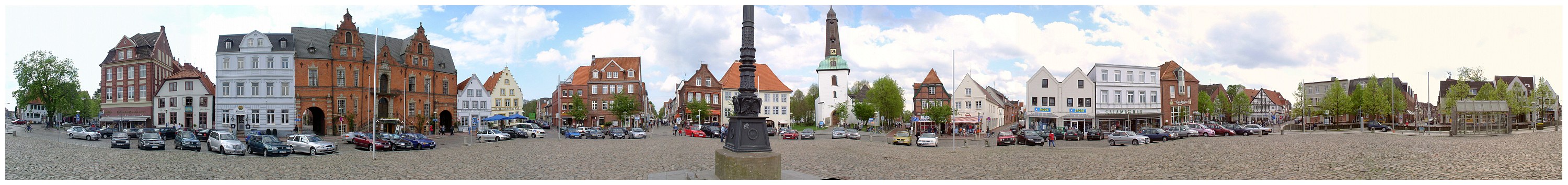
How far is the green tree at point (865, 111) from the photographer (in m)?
51.1

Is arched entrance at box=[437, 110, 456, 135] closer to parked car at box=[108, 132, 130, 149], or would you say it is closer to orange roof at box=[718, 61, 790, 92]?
parked car at box=[108, 132, 130, 149]

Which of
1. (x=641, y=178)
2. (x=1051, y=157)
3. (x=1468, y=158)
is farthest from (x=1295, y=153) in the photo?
(x=641, y=178)

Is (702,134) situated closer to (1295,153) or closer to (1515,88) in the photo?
(1295,153)

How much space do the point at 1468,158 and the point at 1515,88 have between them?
593 inches

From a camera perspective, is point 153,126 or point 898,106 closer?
point 153,126

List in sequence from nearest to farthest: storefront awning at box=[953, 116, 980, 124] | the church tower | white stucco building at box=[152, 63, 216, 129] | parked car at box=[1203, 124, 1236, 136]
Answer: white stucco building at box=[152, 63, 216, 129]
parked car at box=[1203, 124, 1236, 136]
storefront awning at box=[953, 116, 980, 124]
the church tower

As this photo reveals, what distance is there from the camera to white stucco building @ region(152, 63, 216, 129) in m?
17.9

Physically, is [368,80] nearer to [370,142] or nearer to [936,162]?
[370,142]

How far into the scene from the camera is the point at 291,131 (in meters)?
21.0

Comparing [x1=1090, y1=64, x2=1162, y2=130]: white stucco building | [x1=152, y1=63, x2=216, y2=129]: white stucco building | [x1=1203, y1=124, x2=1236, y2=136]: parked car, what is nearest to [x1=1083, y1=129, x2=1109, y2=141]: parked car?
[x1=1203, y1=124, x2=1236, y2=136]: parked car

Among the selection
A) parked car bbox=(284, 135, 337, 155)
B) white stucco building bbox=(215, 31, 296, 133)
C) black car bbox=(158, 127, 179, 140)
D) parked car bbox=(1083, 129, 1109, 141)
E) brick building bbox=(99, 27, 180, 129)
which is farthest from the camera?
parked car bbox=(1083, 129, 1109, 141)

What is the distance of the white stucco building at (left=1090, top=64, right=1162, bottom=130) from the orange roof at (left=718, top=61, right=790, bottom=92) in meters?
29.5

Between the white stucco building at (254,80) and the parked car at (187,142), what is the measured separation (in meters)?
1.24

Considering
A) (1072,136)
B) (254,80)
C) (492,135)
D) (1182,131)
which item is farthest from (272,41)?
(1182,131)
